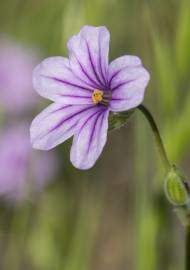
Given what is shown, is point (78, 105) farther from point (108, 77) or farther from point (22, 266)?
point (22, 266)

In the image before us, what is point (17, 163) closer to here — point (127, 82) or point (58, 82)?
point (58, 82)

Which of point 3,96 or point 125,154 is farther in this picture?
point 125,154

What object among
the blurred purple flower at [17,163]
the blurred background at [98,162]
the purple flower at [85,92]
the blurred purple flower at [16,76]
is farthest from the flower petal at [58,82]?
the blurred purple flower at [16,76]

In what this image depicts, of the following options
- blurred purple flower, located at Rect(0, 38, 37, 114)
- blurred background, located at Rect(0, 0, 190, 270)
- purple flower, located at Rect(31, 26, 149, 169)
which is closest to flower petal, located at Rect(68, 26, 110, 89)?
purple flower, located at Rect(31, 26, 149, 169)

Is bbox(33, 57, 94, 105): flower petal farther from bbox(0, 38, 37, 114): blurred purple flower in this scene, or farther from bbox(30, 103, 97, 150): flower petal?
bbox(0, 38, 37, 114): blurred purple flower

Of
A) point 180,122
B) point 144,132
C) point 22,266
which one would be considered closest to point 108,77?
point 180,122

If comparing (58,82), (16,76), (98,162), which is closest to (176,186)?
(58,82)

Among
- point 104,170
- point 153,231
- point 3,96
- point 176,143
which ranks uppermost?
point 3,96
